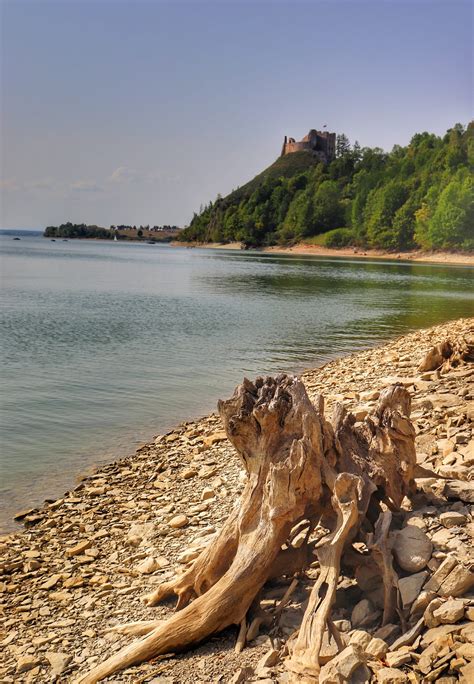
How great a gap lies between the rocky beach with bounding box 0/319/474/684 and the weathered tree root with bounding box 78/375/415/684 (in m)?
0.18

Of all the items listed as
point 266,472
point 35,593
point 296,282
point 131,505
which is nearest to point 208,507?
point 131,505

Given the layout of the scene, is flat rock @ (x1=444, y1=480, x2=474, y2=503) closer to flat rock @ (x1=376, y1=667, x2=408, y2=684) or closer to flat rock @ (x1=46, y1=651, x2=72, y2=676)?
flat rock @ (x1=376, y1=667, x2=408, y2=684)

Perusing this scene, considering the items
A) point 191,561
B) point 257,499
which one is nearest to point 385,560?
point 257,499

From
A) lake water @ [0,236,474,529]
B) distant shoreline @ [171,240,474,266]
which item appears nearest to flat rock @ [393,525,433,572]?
lake water @ [0,236,474,529]

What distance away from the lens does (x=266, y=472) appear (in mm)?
5598

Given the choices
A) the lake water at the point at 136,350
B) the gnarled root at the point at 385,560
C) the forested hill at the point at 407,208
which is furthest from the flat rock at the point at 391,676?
the forested hill at the point at 407,208

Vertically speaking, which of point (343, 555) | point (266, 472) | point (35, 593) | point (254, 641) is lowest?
point (35, 593)

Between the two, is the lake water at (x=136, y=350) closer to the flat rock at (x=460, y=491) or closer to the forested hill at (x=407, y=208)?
the flat rock at (x=460, y=491)

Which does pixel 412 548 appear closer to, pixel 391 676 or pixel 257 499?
pixel 391 676

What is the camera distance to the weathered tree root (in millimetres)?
5172

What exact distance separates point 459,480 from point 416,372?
7.86m

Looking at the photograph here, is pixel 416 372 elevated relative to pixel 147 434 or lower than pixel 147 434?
elevated

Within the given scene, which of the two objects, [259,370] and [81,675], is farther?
[259,370]

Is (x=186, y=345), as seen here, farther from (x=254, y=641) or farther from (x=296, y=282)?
(x=296, y=282)
